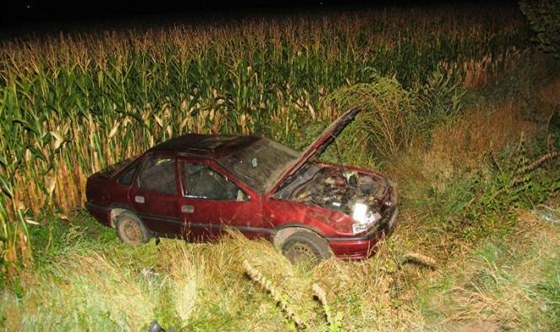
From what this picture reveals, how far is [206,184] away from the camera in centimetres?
655

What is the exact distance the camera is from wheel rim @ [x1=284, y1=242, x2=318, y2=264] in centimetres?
593

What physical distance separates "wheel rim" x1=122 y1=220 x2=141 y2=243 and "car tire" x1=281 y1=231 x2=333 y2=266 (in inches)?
95.4

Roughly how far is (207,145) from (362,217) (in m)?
2.46

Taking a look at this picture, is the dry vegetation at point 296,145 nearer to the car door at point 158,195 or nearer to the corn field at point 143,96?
the corn field at point 143,96

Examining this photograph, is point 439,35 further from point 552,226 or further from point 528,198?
point 552,226

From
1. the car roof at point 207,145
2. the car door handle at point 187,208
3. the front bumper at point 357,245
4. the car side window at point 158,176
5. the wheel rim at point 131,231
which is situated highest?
the car roof at point 207,145

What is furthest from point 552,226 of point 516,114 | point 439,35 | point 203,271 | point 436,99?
point 439,35

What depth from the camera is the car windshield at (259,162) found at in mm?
6332

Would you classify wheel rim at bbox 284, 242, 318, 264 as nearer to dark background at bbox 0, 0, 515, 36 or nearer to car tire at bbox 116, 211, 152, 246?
car tire at bbox 116, 211, 152, 246

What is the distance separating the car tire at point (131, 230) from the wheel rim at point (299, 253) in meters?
2.26

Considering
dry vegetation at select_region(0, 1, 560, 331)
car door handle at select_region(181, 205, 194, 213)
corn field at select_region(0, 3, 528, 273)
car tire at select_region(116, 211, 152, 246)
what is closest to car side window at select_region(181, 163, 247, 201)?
car door handle at select_region(181, 205, 194, 213)

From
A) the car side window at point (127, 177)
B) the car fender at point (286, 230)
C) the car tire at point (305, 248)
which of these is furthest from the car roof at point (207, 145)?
the car tire at point (305, 248)

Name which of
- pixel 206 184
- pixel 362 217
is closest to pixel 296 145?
pixel 206 184

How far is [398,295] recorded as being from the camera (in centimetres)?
529
